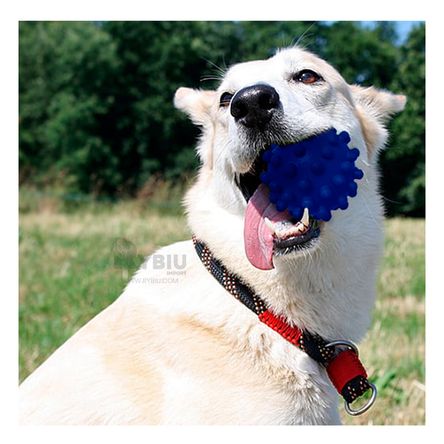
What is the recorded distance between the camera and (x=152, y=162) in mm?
10648

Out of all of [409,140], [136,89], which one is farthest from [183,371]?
[136,89]

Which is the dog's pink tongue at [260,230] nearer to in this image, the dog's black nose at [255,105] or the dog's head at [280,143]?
the dog's head at [280,143]

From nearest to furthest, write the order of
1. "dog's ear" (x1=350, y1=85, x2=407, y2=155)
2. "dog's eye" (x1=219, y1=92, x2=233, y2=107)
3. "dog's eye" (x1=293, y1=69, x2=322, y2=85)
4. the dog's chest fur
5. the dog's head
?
the dog's chest fur
the dog's head
"dog's eye" (x1=293, y1=69, x2=322, y2=85)
"dog's eye" (x1=219, y1=92, x2=233, y2=107)
"dog's ear" (x1=350, y1=85, x2=407, y2=155)

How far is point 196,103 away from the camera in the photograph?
10.7ft

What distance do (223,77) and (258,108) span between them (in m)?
0.60

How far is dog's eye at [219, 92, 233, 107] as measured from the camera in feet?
9.60

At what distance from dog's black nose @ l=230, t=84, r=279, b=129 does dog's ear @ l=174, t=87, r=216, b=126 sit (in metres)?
0.65

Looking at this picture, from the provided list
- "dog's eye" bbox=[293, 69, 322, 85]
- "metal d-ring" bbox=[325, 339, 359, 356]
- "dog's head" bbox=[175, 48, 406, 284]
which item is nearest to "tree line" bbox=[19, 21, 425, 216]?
"dog's head" bbox=[175, 48, 406, 284]

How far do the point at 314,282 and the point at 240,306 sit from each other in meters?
0.32

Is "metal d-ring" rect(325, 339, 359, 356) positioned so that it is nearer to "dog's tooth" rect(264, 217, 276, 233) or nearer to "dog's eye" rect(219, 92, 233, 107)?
"dog's tooth" rect(264, 217, 276, 233)

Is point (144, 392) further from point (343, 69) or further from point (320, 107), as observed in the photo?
point (343, 69)

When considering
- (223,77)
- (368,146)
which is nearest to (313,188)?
(368,146)

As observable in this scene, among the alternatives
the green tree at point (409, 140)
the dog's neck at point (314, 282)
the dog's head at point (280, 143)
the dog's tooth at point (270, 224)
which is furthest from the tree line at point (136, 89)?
the dog's tooth at point (270, 224)

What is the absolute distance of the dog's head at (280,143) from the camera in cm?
257
